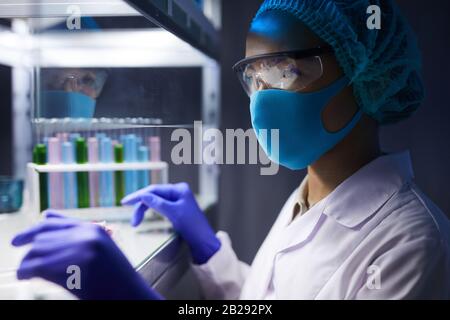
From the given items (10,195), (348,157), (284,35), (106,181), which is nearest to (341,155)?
→ (348,157)

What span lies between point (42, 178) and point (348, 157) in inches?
34.3

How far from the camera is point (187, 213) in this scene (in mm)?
1177

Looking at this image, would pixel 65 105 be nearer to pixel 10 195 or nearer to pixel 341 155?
pixel 10 195

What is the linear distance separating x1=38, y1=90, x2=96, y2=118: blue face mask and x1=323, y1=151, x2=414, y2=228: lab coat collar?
0.62 meters

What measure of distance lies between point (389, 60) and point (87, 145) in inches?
37.3

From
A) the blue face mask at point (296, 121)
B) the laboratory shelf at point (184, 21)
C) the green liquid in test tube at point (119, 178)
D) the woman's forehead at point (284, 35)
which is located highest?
the laboratory shelf at point (184, 21)

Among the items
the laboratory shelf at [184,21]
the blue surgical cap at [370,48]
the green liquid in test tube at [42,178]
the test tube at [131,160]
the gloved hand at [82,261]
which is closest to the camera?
the gloved hand at [82,261]

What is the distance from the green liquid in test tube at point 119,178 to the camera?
4.30 feet

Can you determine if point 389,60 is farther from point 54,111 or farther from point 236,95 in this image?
point 54,111

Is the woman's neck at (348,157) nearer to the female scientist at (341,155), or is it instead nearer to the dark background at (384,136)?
the female scientist at (341,155)

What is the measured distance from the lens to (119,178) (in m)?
1.32

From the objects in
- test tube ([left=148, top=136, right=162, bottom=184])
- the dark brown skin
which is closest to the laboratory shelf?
the dark brown skin

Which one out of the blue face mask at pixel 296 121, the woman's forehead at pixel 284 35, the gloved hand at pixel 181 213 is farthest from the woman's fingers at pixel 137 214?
the woman's forehead at pixel 284 35

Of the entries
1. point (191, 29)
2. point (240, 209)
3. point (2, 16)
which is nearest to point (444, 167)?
point (240, 209)
